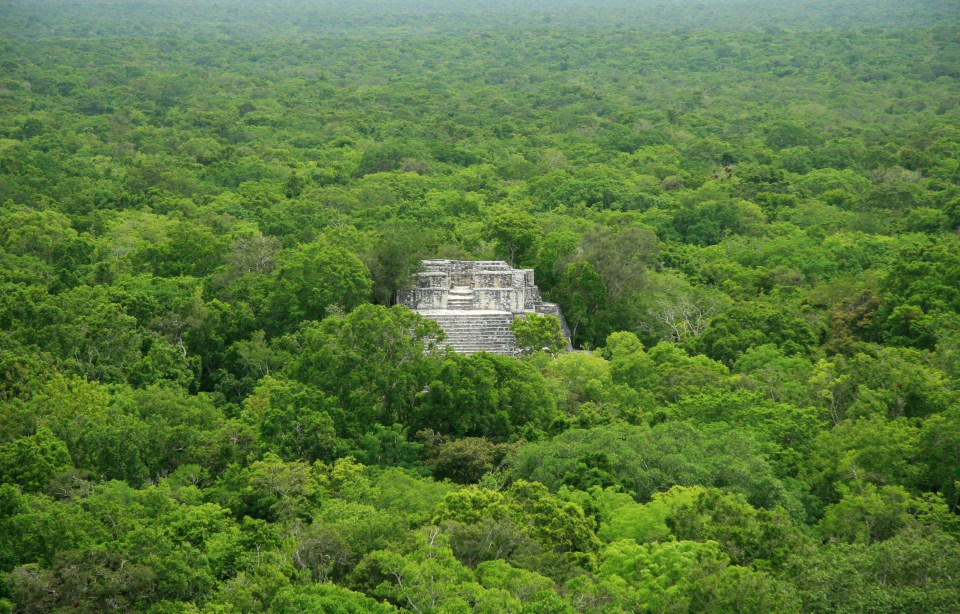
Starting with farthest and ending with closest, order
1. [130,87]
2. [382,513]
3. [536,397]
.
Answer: [130,87], [536,397], [382,513]

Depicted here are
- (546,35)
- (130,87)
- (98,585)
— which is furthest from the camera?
(546,35)

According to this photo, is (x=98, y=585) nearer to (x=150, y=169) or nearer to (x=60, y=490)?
(x=60, y=490)

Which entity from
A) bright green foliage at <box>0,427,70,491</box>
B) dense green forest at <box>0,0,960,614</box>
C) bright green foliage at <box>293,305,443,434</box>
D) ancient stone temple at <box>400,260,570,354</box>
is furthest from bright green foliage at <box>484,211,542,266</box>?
bright green foliage at <box>0,427,70,491</box>

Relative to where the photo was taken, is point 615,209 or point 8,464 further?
point 615,209

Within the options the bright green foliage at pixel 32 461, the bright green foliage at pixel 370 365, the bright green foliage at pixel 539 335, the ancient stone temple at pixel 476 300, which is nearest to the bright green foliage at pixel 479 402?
the bright green foliage at pixel 370 365

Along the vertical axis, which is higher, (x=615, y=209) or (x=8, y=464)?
(x=8, y=464)

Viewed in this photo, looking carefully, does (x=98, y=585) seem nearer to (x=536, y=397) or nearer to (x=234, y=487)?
(x=234, y=487)

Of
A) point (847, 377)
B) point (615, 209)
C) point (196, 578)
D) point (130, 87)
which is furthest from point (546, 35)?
point (196, 578)

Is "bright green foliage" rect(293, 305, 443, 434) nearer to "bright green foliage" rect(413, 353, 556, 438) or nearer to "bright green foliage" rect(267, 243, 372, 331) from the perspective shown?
"bright green foliage" rect(413, 353, 556, 438)
